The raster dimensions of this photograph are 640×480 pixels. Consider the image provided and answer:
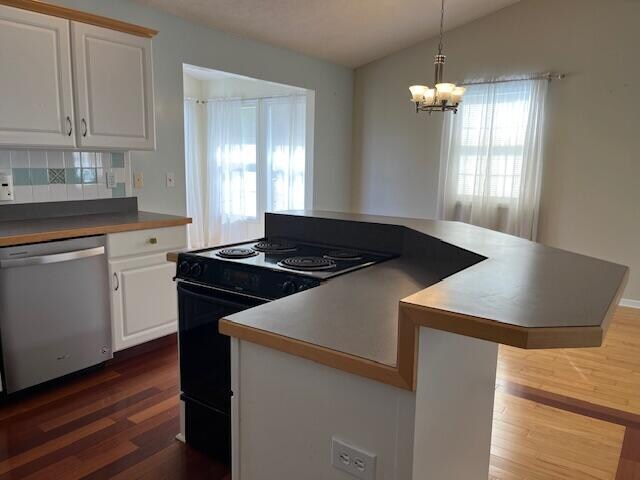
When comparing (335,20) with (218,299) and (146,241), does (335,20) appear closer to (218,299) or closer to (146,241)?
(146,241)

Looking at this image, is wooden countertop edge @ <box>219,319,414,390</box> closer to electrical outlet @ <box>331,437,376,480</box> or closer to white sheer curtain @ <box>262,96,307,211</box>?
electrical outlet @ <box>331,437,376,480</box>

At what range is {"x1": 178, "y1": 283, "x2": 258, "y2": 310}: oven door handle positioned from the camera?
185 centimetres

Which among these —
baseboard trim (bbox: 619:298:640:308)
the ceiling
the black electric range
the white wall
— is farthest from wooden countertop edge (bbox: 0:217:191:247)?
baseboard trim (bbox: 619:298:640:308)

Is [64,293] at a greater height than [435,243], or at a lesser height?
lesser

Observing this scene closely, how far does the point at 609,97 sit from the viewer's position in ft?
14.2

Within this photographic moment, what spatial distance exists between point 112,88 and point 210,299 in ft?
6.02

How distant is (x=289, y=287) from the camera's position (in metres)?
1.72

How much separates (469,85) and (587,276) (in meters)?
4.29

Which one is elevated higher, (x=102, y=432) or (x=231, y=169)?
(x=231, y=169)

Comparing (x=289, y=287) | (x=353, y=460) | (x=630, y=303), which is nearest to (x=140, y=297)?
(x=289, y=287)

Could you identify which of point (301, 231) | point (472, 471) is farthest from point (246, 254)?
point (472, 471)

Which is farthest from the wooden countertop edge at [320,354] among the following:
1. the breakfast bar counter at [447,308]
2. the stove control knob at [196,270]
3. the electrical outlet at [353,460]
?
the stove control knob at [196,270]

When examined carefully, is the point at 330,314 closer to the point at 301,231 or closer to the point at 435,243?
the point at 435,243

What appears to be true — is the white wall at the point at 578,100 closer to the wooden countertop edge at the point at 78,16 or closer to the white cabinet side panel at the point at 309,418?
the wooden countertop edge at the point at 78,16
